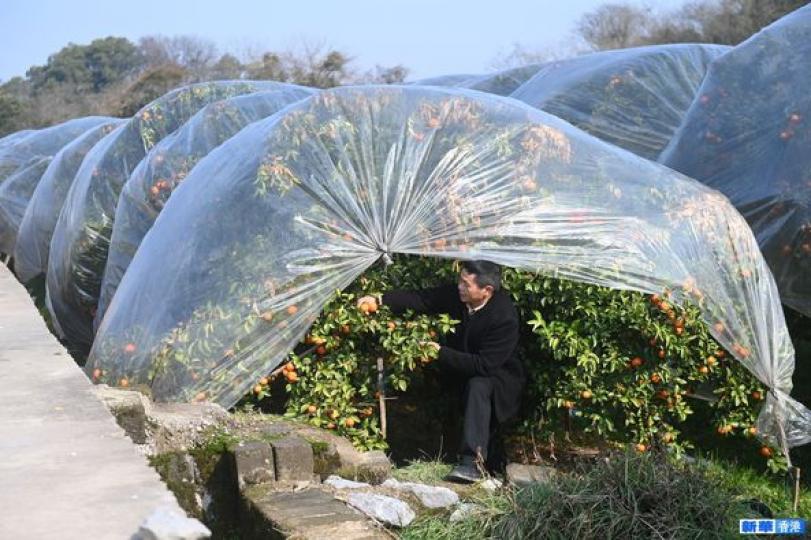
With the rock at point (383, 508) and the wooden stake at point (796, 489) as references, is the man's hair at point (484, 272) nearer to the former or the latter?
the rock at point (383, 508)

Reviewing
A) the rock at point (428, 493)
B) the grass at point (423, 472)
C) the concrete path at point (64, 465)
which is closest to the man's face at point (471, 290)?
the grass at point (423, 472)

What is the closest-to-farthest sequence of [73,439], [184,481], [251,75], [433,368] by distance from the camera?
1. [73,439]
2. [184,481]
3. [433,368]
4. [251,75]

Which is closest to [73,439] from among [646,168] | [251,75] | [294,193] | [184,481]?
[184,481]

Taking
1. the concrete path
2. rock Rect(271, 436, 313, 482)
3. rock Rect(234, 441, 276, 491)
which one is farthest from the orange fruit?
the concrete path

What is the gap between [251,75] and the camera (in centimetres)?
3875

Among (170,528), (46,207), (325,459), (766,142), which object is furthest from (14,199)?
(170,528)

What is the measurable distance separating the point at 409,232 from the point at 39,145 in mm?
15690

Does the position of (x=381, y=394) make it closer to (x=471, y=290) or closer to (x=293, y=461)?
(x=471, y=290)

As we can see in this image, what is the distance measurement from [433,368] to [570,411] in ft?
2.70

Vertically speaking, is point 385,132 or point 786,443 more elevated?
point 385,132

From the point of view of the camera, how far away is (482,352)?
6.68m

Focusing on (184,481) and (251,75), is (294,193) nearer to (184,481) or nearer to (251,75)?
(184,481)

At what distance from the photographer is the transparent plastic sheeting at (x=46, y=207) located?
49.0ft

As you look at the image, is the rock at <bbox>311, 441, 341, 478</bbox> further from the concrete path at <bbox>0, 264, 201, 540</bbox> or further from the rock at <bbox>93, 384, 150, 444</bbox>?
the concrete path at <bbox>0, 264, 201, 540</bbox>
